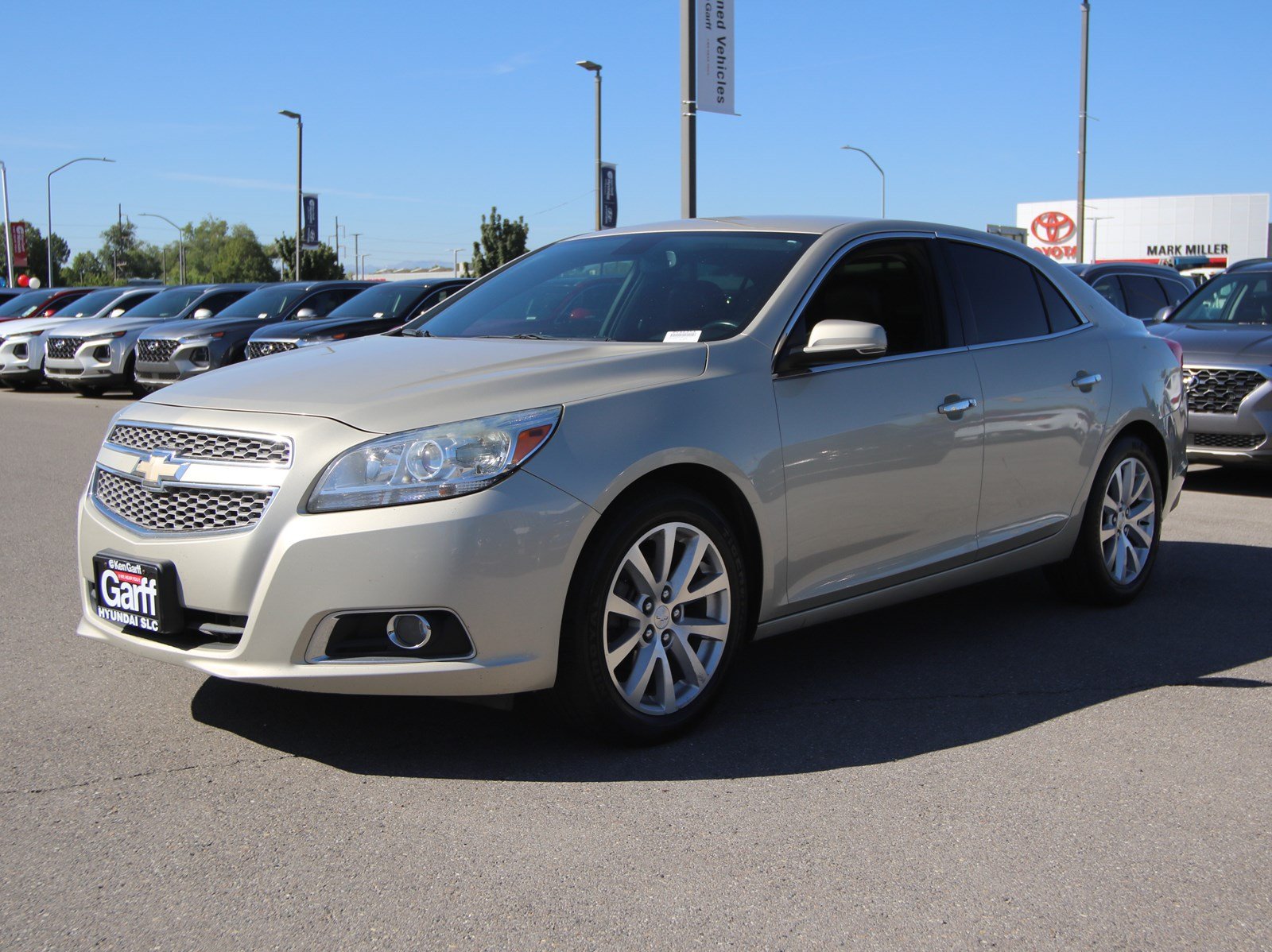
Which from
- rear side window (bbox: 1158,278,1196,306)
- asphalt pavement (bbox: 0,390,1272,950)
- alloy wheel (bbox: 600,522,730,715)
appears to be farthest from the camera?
rear side window (bbox: 1158,278,1196,306)

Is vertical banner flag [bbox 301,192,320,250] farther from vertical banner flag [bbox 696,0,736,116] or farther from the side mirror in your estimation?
the side mirror

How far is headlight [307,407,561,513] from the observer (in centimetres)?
362

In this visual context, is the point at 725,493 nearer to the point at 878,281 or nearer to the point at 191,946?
the point at 878,281

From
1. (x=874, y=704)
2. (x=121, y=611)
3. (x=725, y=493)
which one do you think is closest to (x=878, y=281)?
(x=725, y=493)

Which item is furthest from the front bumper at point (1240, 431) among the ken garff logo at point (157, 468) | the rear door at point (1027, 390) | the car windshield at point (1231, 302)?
the ken garff logo at point (157, 468)

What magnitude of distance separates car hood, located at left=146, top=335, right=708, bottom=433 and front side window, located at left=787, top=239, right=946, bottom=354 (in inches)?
27.3

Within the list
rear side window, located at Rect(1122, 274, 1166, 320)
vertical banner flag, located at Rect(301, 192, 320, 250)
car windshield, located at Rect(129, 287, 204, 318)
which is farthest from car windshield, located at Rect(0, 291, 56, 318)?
rear side window, located at Rect(1122, 274, 1166, 320)

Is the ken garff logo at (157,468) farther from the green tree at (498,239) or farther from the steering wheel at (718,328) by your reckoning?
the green tree at (498,239)

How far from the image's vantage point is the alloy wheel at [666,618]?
398 cm

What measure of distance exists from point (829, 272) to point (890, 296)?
1.22 feet

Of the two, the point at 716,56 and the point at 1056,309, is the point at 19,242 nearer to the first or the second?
the point at 716,56

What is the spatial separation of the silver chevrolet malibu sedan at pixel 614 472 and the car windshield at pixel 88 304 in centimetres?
2002

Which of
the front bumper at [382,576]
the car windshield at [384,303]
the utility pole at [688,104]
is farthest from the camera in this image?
the car windshield at [384,303]

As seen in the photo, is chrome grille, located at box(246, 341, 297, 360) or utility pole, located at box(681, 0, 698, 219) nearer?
utility pole, located at box(681, 0, 698, 219)
